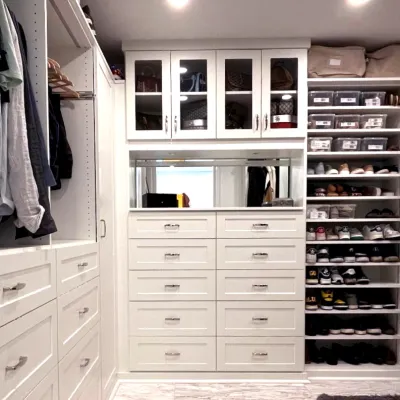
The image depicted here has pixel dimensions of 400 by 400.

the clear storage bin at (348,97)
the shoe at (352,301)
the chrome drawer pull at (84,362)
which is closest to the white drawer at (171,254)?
the chrome drawer pull at (84,362)

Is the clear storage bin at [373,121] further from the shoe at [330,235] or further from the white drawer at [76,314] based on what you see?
the white drawer at [76,314]

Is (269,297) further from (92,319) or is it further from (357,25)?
(357,25)

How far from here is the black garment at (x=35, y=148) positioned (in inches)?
45.2

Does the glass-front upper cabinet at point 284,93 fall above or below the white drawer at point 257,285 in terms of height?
above

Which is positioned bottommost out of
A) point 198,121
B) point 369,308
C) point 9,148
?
point 369,308

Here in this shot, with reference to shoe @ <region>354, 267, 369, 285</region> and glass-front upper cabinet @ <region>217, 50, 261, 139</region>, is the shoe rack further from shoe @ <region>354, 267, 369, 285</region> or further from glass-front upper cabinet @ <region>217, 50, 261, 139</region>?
glass-front upper cabinet @ <region>217, 50, 261, 139</region>

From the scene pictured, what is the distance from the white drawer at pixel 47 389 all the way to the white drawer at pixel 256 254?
128 centimetres

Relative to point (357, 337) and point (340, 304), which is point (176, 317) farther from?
point (357, 337)

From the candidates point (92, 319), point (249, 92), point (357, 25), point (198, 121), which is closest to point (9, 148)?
point (92, 319)

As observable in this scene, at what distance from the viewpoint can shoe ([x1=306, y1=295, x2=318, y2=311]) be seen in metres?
2.40

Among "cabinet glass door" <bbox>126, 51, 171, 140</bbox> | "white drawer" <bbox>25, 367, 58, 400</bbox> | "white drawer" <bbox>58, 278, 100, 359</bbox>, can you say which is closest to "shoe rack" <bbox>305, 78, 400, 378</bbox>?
"cabinet glass door" <bbox>126, 51, 171, 140</bbox>

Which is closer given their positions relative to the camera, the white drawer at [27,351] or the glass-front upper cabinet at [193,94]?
the white drawer at [27,351]

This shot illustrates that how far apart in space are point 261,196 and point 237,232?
0.40 m

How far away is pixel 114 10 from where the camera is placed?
1950 mm
